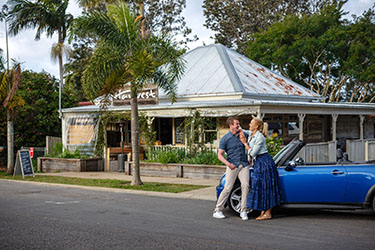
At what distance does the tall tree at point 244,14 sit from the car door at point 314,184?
34929 mm

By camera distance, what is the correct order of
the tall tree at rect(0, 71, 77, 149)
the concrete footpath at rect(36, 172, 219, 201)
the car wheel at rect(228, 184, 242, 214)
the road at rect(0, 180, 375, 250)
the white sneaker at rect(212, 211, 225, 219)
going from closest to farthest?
the road at rect(0, 180, 375, 250) < the white sneaker at rect(212, 211, 225, 219) < the car wheel at rect(228, 184, 242, 214) < the concrete footpath at rect(36, 172, 219, 201) < the tall tree at rect(0, 71, 77, 149)

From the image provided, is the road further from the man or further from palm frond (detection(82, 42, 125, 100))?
palm frond (detection(82, 42, 125, 100))

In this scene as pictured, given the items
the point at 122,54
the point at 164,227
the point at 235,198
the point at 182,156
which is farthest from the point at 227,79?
the point at 164,227

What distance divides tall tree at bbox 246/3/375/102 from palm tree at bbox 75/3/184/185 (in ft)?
71.9

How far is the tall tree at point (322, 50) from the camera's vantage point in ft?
112

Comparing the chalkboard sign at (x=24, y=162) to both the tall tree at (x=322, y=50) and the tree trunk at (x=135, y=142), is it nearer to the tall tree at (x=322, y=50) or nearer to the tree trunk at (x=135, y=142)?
the tree trunk at (x=135, y=142)

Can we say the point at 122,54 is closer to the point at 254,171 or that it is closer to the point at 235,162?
the point at 235,162

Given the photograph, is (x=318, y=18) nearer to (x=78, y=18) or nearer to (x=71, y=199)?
(x=78, y=18)

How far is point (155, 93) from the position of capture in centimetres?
1877

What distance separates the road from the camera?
668cm

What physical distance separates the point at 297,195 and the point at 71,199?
6.37 metres

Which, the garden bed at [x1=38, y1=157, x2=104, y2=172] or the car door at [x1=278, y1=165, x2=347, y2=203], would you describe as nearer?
the car door at [x1=278, y1=165, x2=347, y2=203]

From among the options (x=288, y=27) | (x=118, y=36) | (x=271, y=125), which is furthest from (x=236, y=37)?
(x=118, y=36)

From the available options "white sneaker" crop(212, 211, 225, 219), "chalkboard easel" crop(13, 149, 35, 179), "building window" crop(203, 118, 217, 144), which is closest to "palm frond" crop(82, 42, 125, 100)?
"chalkboard easel" crop(13, 149, 35, 179)
